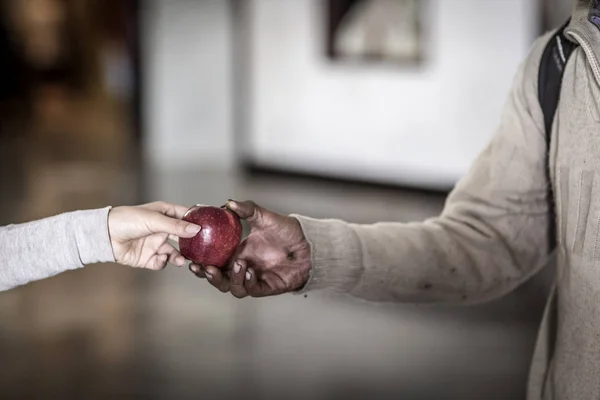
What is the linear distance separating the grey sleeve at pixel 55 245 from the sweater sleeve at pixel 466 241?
321 mm

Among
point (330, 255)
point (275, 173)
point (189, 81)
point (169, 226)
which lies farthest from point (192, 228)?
point (189, 81)

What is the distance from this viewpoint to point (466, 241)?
1.51 m

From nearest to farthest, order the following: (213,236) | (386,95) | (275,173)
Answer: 1. (213,236)
2. (386,95)
3. (275,173)

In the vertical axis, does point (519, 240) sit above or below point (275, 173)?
above

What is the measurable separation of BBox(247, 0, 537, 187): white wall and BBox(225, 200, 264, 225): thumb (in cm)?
546

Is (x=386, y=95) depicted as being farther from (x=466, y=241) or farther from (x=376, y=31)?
(x=466, y=241)

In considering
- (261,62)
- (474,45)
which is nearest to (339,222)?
(474,45)

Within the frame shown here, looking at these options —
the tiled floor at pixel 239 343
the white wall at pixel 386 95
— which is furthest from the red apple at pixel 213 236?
the white wall at pixel 386 95

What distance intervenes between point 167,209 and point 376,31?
6.59 m

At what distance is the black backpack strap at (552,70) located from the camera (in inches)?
52.9

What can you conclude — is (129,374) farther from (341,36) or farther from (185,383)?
(341,36)

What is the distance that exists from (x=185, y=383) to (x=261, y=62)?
19.8 feet

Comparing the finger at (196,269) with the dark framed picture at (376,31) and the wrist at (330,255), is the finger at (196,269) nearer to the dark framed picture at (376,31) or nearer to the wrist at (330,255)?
the wrist at (330,255)

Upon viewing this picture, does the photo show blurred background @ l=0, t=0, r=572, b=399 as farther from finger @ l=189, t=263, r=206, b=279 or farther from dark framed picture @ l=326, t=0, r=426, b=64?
finger @ l=189, t=263, r=206, b=279
